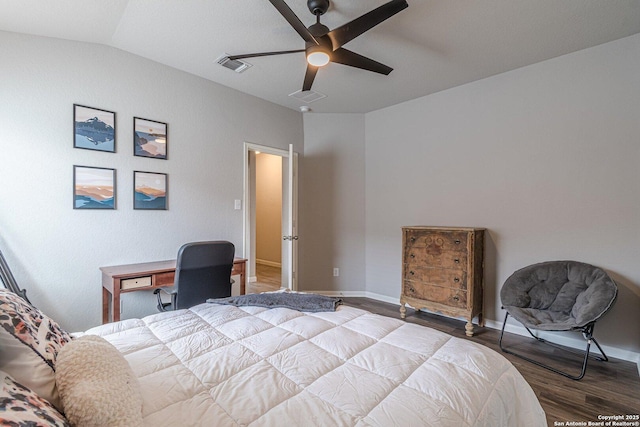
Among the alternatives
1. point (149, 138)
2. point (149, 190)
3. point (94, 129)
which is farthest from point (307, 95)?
point (94, 129)

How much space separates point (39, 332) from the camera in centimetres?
84

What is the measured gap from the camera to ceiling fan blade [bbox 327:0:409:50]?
1714mm

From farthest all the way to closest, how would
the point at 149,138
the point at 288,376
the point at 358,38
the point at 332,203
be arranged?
A: the point at 332,203
the point at 149,138
the point at 358,38
the point at 288,376

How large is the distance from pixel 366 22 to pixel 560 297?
111 inches

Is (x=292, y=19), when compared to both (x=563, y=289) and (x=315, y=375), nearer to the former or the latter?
(x=315, y=375)

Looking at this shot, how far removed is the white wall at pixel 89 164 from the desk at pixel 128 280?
0.29 ft

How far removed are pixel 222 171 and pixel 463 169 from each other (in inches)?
113

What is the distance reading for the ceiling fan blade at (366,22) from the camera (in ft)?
5.62

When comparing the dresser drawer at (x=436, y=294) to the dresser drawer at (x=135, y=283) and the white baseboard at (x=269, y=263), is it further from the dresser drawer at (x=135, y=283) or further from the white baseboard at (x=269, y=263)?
the white baseboard at (x=269, y=263)

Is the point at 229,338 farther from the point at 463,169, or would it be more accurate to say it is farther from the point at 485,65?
the point at 485,65

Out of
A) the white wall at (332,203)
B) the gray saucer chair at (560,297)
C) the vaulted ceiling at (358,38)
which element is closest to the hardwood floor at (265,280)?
the white wall at (332,203)

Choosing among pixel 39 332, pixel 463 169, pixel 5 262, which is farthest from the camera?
pixel 463 169

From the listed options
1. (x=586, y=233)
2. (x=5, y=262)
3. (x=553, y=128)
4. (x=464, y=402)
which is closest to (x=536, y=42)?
(x=553, y=128)

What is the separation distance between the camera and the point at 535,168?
2932 mm
